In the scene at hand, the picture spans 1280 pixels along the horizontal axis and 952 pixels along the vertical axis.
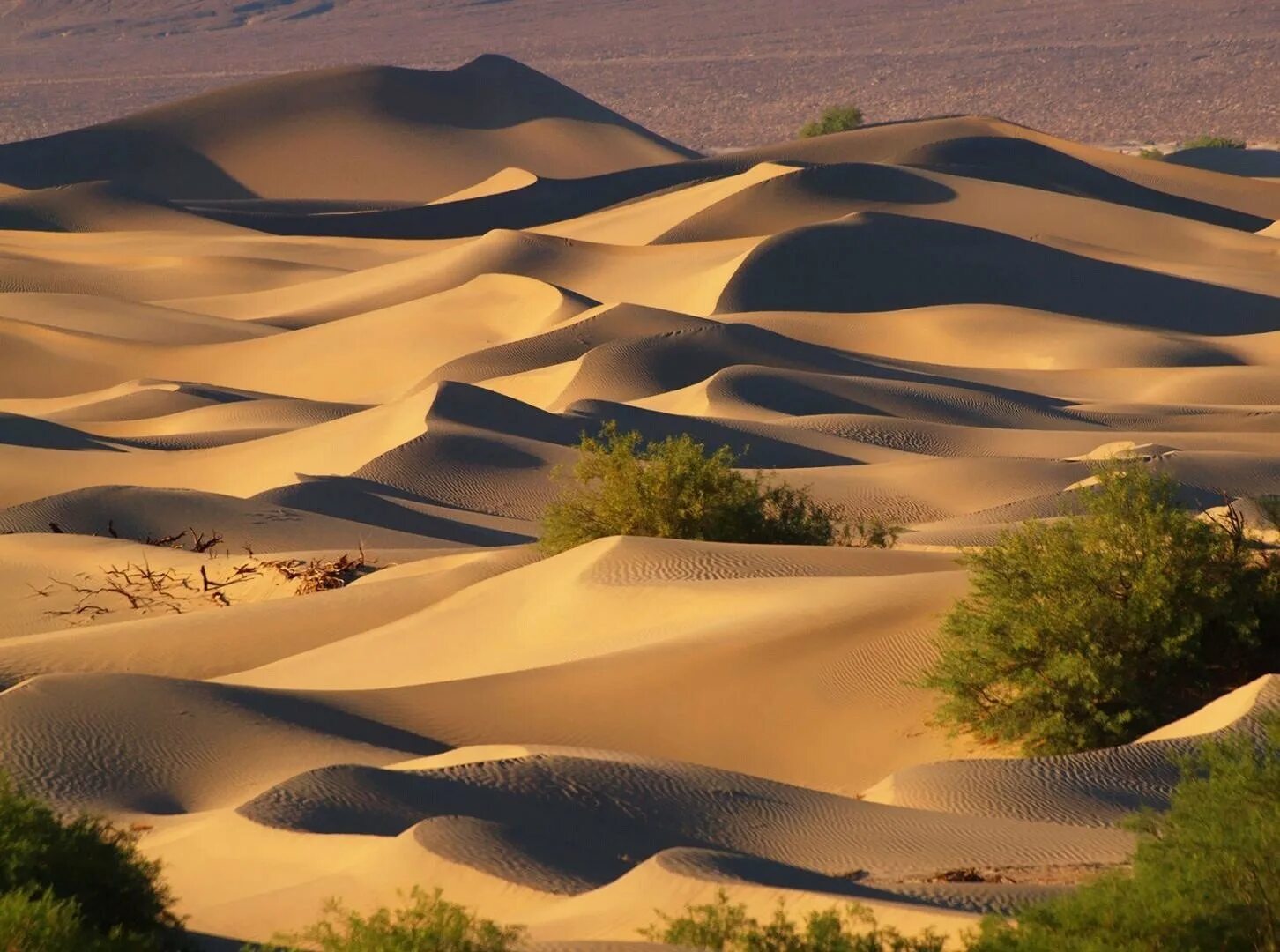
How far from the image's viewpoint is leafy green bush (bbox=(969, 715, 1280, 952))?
507 centimetres

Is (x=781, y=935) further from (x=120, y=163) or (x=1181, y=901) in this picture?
(x=120, y=163)

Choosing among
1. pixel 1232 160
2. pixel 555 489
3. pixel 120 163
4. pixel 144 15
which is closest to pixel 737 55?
pixel 144 15

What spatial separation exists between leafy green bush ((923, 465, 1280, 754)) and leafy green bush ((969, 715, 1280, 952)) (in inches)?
171

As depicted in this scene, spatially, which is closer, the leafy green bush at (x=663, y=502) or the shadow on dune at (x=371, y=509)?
the leafy green bush at (x=663, y=502)

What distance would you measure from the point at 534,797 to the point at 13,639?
6492 mm

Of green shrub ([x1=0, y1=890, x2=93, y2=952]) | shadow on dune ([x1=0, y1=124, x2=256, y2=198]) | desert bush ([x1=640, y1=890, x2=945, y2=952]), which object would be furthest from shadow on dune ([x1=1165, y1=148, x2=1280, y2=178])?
green shrub ([x1=0, y1=890, x2=93, y2=952])

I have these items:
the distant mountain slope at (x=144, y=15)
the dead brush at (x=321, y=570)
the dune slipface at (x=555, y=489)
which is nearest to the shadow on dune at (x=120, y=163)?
the dune slipface at (x=555, y=489)

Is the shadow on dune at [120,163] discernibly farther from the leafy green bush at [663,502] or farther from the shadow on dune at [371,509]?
the leafy green bush at [663,502]

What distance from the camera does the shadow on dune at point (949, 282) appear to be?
34281mm

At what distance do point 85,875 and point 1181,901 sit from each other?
10.3ft

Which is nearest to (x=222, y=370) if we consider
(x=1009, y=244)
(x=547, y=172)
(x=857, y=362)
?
(x=857, y=362)

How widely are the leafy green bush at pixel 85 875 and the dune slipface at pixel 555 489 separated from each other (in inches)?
32.6

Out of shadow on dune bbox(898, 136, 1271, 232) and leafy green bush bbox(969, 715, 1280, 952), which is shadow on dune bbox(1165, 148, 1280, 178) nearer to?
shadow on dune bbox(898, 136, 1271, 232)

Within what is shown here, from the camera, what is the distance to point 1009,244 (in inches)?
1457
